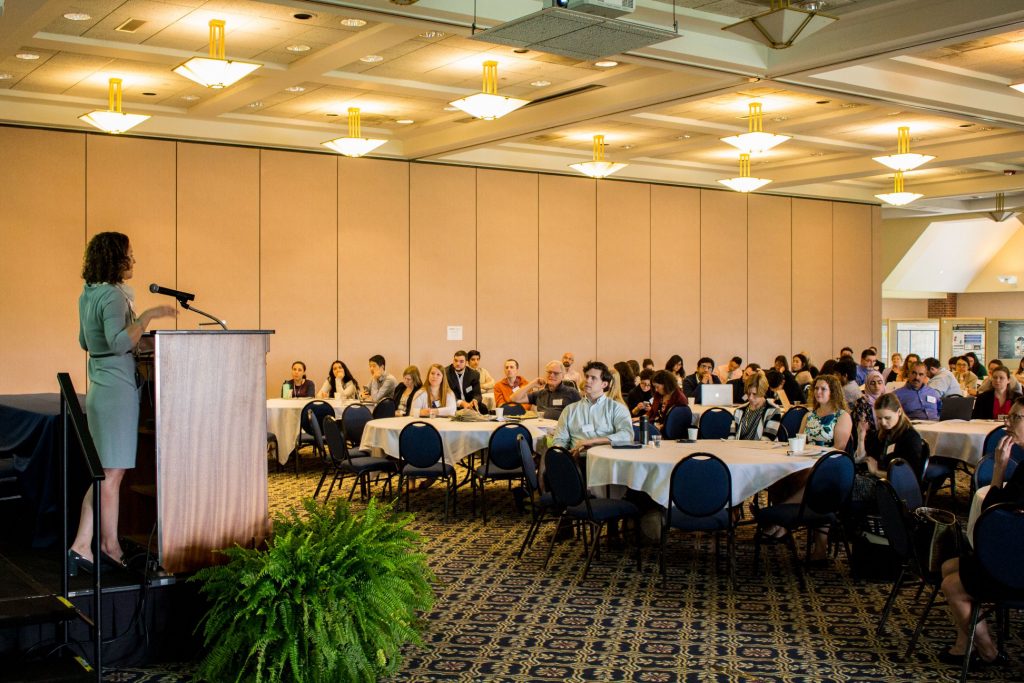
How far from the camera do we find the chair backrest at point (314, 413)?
12.0m

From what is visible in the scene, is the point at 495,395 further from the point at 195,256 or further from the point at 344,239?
the point at 195,256

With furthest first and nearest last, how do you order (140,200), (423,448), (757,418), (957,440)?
(140,200) < (957,440) < (423,448) < (757,418)

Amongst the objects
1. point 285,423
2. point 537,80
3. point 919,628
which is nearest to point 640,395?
point 537,80

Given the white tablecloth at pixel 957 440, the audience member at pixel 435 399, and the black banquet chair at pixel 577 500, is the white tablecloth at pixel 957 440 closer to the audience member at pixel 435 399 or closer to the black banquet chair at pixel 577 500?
the black banquet chair at pixel 577 500

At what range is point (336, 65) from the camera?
34.1ft

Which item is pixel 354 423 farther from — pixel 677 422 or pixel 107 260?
pixel 107 260

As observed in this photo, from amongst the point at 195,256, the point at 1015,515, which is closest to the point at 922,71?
the point at 1015,515

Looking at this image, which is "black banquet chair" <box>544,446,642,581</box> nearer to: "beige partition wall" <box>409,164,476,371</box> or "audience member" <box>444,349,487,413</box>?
"audience member" <box>444,349,487,413</box>

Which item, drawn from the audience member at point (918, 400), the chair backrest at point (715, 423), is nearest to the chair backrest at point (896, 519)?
the chair backrest at point (715, 423)

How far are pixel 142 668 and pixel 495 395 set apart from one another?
848 cm

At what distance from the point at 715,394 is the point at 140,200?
7.60 metres

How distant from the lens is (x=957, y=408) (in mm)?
12078

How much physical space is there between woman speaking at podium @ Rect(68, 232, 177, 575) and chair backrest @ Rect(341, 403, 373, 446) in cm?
584

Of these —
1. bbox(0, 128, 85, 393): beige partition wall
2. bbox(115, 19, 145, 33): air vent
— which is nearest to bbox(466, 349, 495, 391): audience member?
bbox(0, 128, 85, 393): beige partition wall
